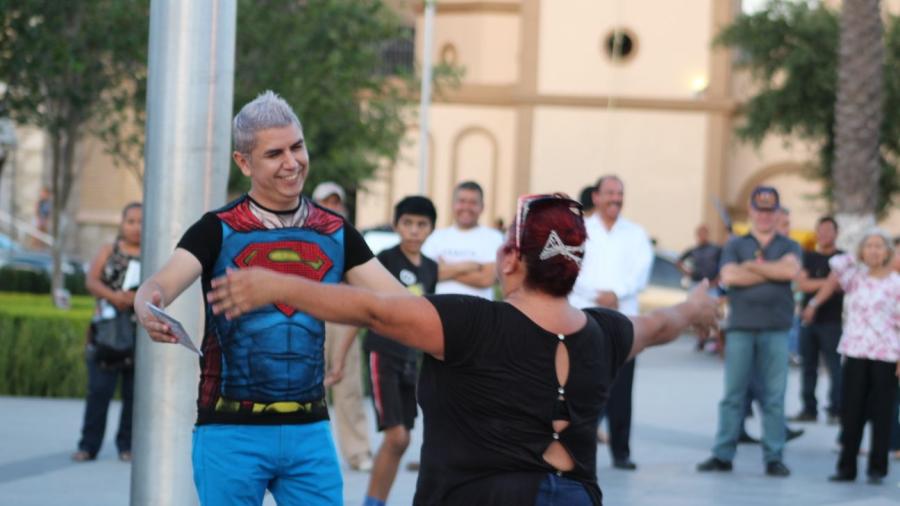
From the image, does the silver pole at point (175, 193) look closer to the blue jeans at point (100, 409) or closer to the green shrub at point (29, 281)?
the blue jeans at point (100, 409)

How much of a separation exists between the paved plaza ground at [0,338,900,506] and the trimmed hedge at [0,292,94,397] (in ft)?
0.96

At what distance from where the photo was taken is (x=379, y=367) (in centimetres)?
1014

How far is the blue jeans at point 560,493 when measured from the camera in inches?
190

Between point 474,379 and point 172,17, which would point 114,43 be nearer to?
point 172,17

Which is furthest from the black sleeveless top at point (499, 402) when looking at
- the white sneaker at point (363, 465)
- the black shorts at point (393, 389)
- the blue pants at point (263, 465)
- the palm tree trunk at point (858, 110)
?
the palm tree trunk at point (858, 110)

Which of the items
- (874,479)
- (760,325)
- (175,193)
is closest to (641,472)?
(760,325)

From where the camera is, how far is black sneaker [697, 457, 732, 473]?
12750 mm

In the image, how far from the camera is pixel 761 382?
12.7 m

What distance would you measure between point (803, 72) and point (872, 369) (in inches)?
913

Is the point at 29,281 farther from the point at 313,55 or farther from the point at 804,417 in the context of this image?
the point at 804,417

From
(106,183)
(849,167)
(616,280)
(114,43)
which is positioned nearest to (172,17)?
(616,280)

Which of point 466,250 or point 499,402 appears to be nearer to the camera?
point 499,402

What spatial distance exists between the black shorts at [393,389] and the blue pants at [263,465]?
3.92 metres

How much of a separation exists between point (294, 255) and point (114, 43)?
1556cm
